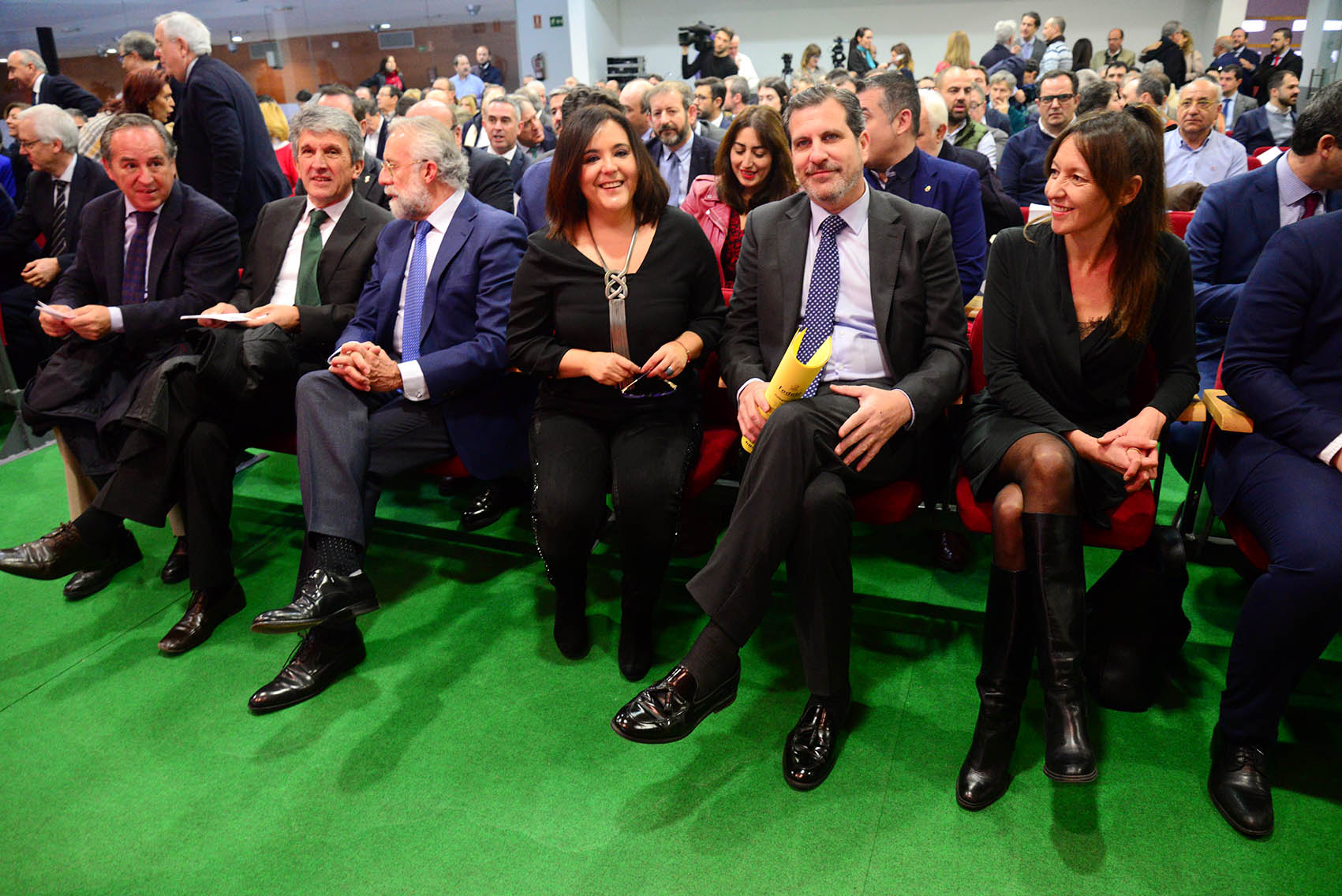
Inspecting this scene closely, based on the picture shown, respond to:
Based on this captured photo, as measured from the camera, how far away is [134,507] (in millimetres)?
2682

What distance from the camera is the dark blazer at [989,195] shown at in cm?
393

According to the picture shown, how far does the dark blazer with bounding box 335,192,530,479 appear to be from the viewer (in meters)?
2.72

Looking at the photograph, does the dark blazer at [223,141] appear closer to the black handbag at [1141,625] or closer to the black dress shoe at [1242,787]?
the black handbag at [1141,625]

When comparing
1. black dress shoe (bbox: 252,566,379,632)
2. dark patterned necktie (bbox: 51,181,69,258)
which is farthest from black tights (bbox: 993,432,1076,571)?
dark patterned necktie (bbox: 51,181,69,258)

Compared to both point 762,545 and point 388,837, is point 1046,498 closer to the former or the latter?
point 762,545

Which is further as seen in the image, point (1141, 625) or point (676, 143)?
point (676, 143)

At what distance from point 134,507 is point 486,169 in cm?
256

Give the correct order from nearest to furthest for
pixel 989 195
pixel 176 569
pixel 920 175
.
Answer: pixel 176 569 < pixel 920 175 < pixel 989 195

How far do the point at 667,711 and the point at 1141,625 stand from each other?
1.19 metres

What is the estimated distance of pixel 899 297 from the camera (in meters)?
2.32

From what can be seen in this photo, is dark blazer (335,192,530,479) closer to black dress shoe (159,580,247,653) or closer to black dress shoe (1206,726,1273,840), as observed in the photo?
black dress shoe (159,580,247,653)

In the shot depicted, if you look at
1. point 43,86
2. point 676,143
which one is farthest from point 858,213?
point 43,86

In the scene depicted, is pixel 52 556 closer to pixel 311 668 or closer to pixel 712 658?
pixel 311 668

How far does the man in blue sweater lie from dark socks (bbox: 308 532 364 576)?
418cm
